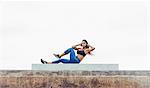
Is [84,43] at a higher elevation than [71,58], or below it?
higher

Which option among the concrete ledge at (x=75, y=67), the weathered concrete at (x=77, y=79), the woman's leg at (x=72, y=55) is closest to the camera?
the weathered concrete at (x=77, y=79)

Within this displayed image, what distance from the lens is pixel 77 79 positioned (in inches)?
421

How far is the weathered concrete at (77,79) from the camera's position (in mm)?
10672

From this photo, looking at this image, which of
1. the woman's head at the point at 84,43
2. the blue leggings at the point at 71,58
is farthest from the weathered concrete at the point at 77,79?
the woman's head at the point at 84,43

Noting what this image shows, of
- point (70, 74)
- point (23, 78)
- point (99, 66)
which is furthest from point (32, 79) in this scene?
point (99, 66)

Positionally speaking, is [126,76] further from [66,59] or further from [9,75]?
[9,75]

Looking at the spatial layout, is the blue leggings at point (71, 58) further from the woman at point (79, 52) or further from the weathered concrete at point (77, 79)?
the weathered concrete at point (77, 79)

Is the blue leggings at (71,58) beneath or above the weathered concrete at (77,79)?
above

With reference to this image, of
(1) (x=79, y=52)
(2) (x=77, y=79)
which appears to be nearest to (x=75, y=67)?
(1) (x=79, y=52)

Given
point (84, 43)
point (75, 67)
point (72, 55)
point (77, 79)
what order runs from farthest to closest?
point (84, 43)
point (72, 55)
point (75, 67)
point (77, 79)

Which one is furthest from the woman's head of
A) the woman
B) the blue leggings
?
the blue leggings

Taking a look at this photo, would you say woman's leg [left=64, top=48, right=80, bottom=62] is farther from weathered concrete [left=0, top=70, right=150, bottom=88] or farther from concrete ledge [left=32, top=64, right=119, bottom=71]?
weathered concrete [left=0, top=70, right=150, bottom=88]

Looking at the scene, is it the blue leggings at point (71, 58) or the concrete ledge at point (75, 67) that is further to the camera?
the blue leggings at point (71, 58)

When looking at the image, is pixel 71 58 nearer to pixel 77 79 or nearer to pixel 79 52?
pixel 79 52
